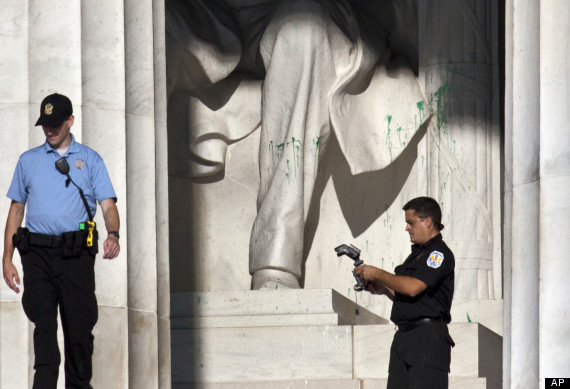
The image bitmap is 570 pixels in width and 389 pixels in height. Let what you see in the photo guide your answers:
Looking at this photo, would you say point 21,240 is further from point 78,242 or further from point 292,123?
point 292,123

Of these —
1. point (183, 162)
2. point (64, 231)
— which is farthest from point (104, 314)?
point (183, 162)

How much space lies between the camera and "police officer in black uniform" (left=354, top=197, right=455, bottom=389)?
9492 mm

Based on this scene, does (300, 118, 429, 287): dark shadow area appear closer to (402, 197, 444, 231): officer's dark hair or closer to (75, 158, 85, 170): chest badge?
(402, 197, 444, 231): officer's dark hair

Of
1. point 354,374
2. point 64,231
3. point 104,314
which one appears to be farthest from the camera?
point 354,374

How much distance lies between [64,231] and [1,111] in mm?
1403

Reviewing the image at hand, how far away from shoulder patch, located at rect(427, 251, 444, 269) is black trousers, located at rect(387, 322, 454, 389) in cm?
32

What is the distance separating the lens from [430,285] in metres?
9.55

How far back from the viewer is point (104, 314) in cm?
1028

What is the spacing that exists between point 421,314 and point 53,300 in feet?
6.45

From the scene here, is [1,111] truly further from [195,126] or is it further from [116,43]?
[195,126]

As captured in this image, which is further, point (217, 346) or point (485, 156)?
point (485, 156)

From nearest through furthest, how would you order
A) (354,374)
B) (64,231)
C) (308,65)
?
(64,231), (354,374), (308,65)

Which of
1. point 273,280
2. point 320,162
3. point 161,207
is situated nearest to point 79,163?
point 161,207

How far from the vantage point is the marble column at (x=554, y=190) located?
9805 millimetres
